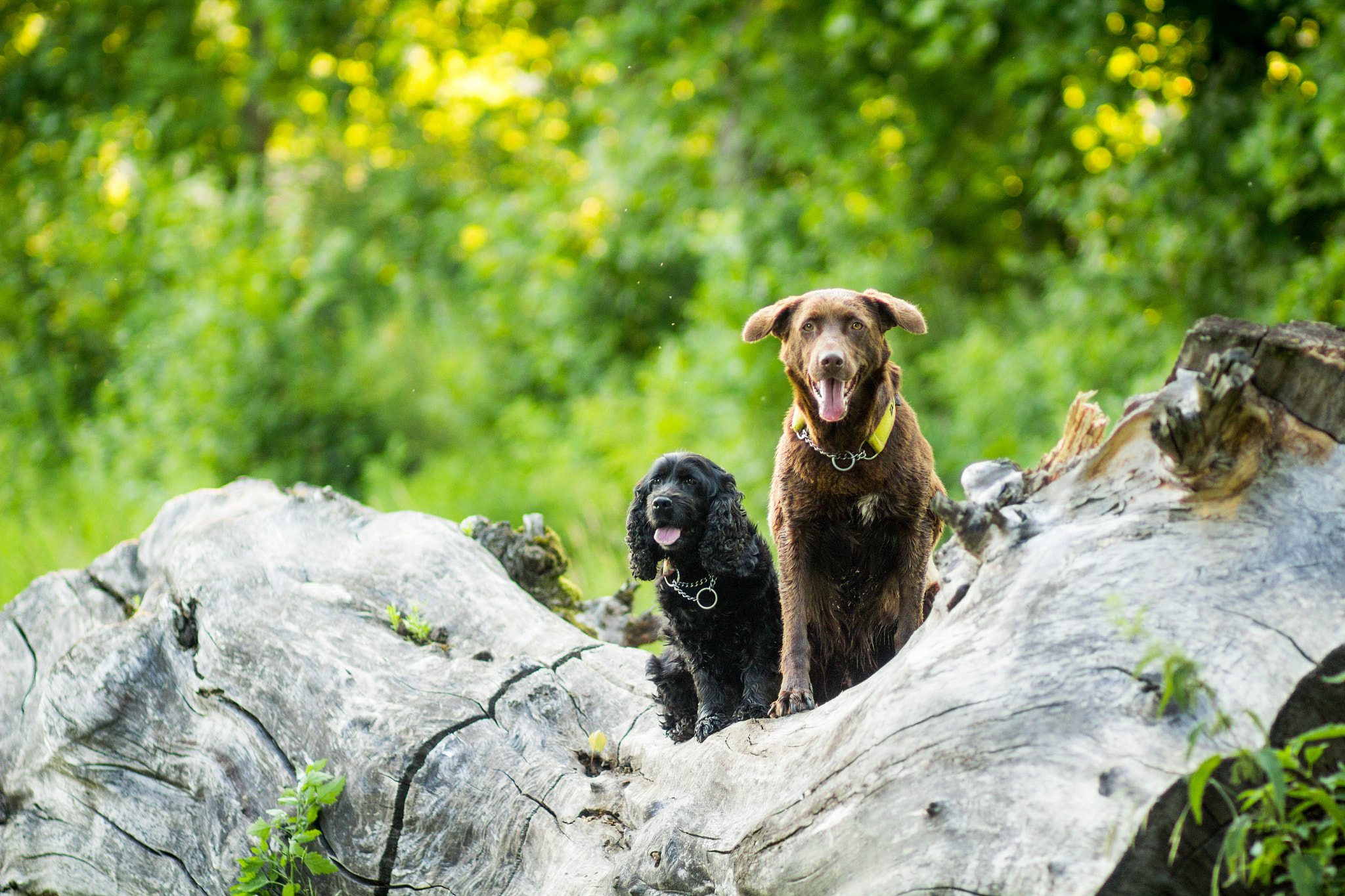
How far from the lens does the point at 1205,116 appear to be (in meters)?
8.65

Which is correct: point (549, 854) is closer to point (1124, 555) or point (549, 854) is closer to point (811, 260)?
point (1124, 555)

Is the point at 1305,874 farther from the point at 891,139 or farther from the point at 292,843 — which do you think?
the point at 891,139

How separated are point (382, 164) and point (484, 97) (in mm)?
2201

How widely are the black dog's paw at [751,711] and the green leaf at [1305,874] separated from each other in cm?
193

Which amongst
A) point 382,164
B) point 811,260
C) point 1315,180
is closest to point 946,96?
point 811,260

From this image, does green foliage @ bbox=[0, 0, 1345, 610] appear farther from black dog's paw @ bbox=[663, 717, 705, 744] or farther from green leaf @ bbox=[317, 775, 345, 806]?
green leaf @ bbox=[317, 775, 345, 806]

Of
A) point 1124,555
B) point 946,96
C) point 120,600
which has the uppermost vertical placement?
point 946,96

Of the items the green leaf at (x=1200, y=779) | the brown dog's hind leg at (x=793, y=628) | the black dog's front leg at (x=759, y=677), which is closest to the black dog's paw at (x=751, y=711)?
the black dog's front leg at (x=759, y=677)

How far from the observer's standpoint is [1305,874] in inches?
73.4

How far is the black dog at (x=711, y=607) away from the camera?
3785 millimetres

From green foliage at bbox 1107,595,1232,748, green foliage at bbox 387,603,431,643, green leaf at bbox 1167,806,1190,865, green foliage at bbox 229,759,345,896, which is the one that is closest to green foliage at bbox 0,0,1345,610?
green foliage at bbox 387,603,431,643

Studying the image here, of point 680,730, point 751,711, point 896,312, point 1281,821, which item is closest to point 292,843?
point 680,730

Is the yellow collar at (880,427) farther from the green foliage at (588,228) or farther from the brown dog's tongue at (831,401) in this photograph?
the green foliage at (588,228)

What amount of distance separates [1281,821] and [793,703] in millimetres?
1590
